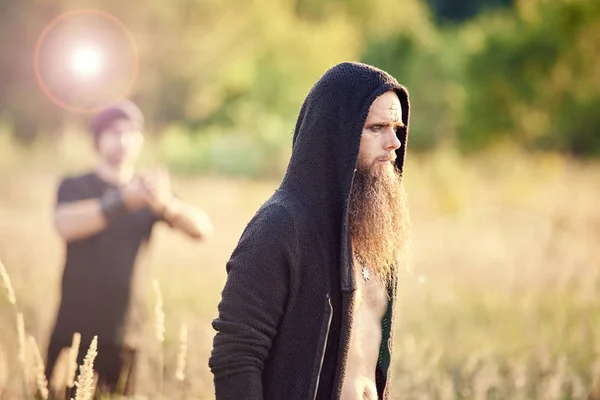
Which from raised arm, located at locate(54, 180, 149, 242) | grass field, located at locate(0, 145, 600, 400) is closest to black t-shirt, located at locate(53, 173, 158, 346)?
raised arm, located at locate(54, 180, 149, 242)

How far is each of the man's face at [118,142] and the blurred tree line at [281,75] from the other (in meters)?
21.6

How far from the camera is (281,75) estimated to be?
3747 centimetres

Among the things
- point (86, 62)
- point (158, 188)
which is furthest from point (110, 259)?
point (86, 62)

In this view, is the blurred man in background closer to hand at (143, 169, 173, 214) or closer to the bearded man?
hand at (143, 169, 173, 214)

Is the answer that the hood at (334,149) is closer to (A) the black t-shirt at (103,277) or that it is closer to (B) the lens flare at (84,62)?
(A) the black t-shirt at (103,277)

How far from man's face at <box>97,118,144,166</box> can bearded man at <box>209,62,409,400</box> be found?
221 cm

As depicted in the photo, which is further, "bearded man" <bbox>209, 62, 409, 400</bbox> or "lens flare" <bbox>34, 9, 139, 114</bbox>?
"lens flare" <bbox>34, 9, 139, 114</bbox>

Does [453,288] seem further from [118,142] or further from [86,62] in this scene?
[86,62]

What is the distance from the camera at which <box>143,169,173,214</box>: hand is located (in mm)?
4070

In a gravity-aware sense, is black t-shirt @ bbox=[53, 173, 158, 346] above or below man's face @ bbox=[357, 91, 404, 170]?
above

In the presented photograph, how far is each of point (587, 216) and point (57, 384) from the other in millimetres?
11054

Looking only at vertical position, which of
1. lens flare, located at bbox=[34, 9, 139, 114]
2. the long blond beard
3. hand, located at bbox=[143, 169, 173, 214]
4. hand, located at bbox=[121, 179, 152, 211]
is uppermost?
lens flare, located at bbox=[34, 9, 139, 114]

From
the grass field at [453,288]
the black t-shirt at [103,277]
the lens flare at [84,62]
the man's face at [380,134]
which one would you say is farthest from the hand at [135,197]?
the lens flare at [84,62]

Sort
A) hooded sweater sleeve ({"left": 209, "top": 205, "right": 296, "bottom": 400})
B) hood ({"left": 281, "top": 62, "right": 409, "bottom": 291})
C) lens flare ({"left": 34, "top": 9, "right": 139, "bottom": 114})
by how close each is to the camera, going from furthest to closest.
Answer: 1. lens flare ({"left": 34, "top": 9, "right": 139, "bottom": 114})
2. hood ({"left": 281, "top": 62, "right": 409, "bottom": 291})
3. hooded sweater sleeve ({"left": 209, "top": 205, "right": 296, "bottom": 400})
